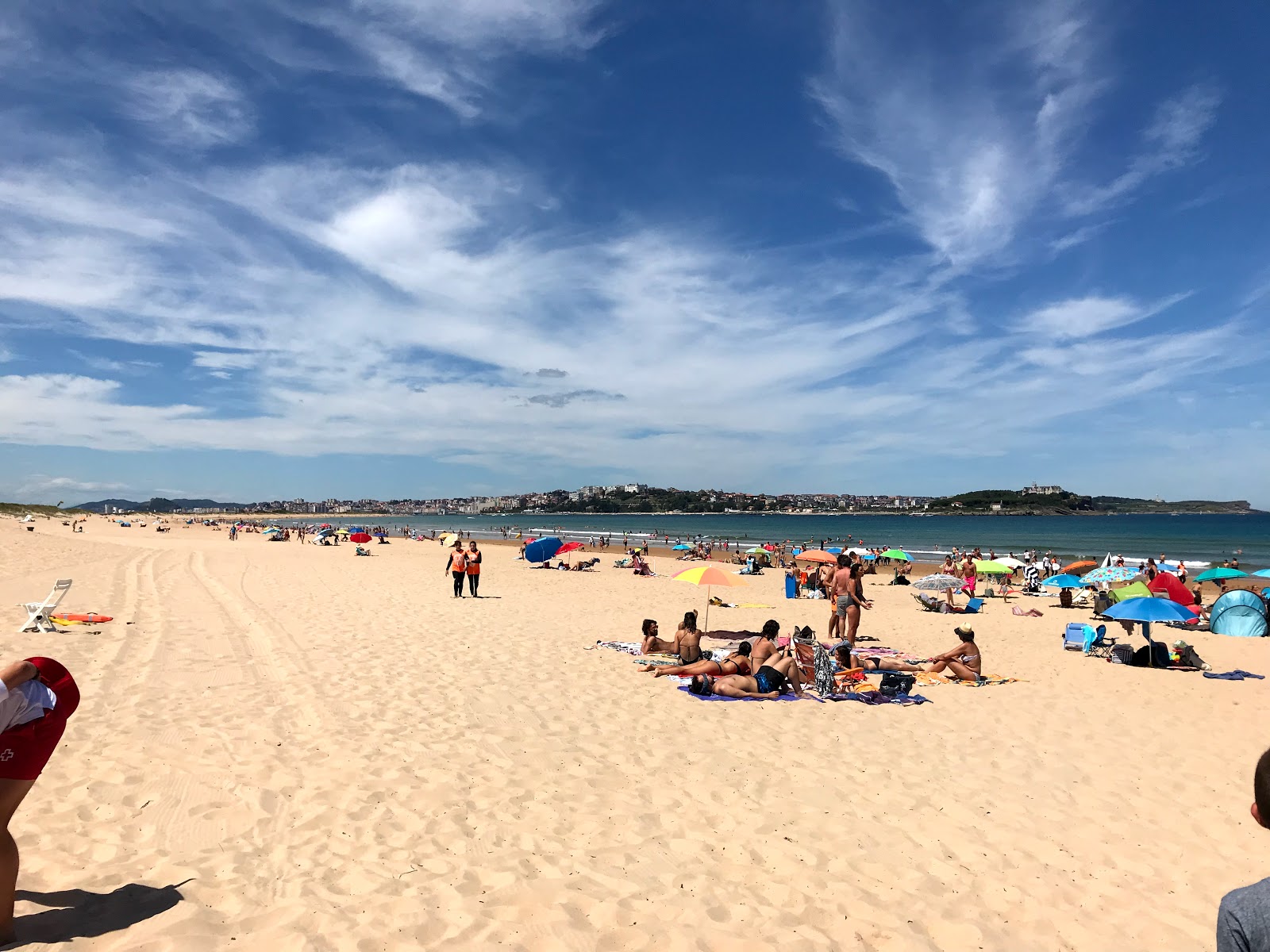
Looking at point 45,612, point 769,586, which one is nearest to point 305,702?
point 45,612

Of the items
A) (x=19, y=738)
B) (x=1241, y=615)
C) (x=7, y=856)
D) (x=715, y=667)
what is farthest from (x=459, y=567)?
(x=1241, y=615)

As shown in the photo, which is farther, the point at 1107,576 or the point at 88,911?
the point at 1107,576

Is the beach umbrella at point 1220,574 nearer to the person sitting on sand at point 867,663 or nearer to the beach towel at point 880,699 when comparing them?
the person sitting on sand at point 867,663

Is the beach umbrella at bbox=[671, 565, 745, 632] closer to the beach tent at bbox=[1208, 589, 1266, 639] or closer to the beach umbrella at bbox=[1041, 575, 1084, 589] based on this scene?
the beach tent at bbox=[1208, 589, 1266, 639]

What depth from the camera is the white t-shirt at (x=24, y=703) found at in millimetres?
3164

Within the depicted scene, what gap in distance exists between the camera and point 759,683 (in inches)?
351

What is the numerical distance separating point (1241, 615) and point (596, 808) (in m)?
15.2

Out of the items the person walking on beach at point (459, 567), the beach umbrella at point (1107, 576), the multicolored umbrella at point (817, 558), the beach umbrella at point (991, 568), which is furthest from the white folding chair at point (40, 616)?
the beach umbrella at point (991, 568)

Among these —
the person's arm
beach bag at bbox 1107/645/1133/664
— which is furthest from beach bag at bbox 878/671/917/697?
the person's arm

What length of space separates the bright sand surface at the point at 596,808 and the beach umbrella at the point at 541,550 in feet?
60.6

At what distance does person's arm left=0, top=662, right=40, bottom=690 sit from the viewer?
3193mm

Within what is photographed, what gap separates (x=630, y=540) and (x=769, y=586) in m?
37.2

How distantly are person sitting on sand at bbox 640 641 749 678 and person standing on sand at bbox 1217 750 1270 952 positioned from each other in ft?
24.6

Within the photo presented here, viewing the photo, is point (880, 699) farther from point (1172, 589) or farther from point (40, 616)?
point (40, 616)
